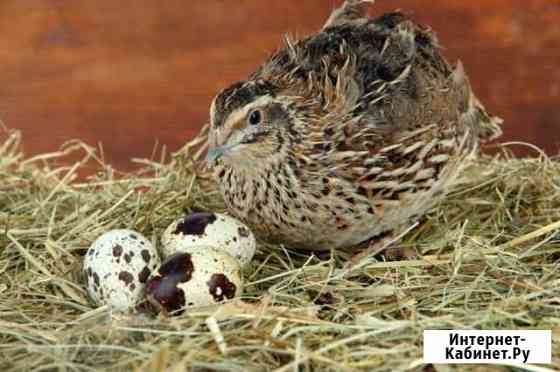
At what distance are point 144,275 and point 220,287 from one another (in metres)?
0.21

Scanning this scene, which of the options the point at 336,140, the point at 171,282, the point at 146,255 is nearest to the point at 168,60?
the point at 336,140

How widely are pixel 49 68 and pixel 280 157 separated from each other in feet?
3.90

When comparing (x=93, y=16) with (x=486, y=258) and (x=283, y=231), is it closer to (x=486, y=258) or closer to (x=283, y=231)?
(x=283, y=231)

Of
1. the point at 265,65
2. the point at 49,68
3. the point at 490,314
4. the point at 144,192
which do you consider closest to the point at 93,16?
the point at 49,68

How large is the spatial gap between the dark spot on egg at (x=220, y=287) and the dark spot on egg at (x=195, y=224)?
0.23 meters

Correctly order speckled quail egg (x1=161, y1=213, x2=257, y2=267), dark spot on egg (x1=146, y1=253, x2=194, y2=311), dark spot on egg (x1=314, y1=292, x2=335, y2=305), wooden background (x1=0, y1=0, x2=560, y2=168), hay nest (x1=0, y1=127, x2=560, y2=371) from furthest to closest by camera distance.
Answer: wooden background (x1=0, y1=0, x2=560, y2=168) → speckled quail egg (x1=161, y1=213, x2=257, y2=267) → dark spot on egg (x1=314, y1=292, x2=335, y2=305) → dark spot on egg (x1=146, y1=253, x2=194, y2=311) → hay nest (x1=0, y1=127, x2=560, y2=371)

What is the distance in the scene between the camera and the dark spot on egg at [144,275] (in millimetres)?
2232

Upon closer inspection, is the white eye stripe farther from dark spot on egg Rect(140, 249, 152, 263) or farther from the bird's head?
dark spot on egg Rect(140, 249, 152, 263)

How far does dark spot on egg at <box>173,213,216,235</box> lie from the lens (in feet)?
7.68

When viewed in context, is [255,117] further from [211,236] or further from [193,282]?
[193,282]

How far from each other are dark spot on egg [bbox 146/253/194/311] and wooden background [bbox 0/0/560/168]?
115 centimetres

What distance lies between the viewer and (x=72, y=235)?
2.58 m

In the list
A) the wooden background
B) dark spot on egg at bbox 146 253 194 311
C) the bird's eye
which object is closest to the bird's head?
the bird's eye

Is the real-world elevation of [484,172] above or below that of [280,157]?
above
